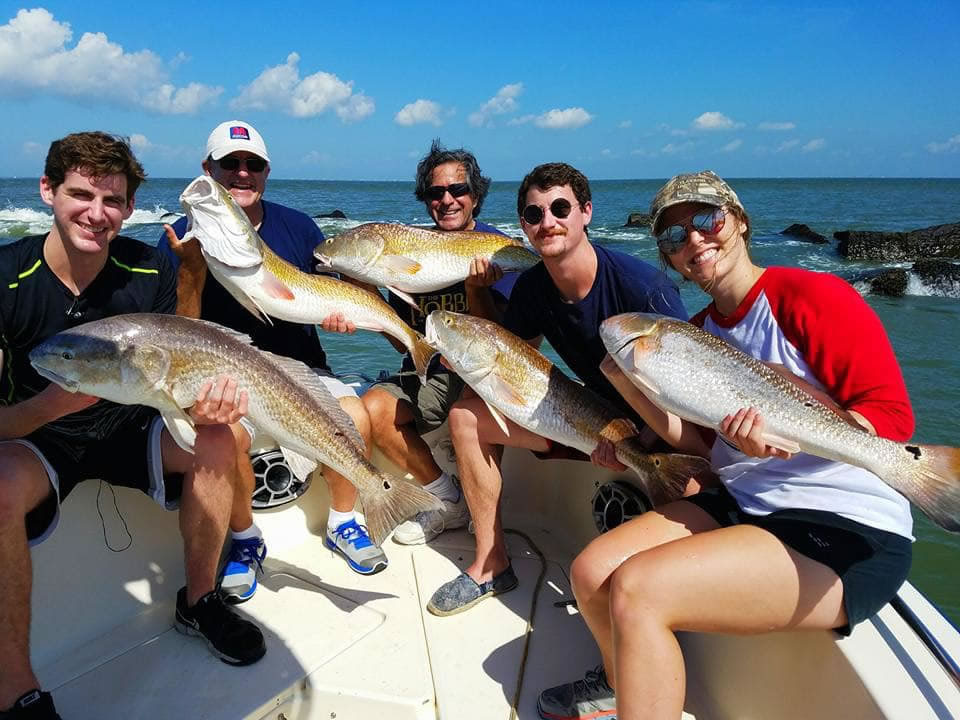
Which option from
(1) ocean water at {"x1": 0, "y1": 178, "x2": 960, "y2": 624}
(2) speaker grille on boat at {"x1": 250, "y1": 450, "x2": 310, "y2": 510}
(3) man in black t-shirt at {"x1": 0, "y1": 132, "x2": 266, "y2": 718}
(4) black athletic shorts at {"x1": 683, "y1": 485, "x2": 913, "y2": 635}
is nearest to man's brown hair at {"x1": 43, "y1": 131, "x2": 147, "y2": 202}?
(3) man in black t-shirt at {"x1": 0, "y1": 132, "x2": 266, "y2": 718}

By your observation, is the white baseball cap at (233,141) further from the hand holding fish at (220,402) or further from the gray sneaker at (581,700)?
the gray sneaker at (581,700)

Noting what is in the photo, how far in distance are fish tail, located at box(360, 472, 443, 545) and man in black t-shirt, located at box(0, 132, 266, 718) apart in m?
0.73

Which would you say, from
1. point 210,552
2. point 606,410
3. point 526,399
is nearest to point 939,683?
point 606,410

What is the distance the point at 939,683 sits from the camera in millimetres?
2072

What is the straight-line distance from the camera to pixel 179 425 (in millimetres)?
2904

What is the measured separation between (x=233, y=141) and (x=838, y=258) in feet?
91.5

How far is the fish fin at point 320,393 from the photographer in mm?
3156

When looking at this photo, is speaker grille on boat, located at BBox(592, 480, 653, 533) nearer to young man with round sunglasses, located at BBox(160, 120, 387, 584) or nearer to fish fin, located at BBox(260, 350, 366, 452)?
young man with round sunglasses, located at BBox(160, 120, 387, 584)

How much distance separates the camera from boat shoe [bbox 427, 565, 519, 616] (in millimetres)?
3504

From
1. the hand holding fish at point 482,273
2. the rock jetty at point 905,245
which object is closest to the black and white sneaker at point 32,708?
the hand holding fish at point 482,273

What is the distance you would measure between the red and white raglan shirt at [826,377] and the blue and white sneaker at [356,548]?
211 cm

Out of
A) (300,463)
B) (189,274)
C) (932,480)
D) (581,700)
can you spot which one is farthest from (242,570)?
(932,480)

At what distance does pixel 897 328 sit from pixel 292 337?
46.5 ft

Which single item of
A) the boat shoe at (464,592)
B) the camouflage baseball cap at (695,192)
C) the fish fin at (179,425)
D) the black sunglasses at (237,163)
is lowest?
the boat shoe at (464,592)
